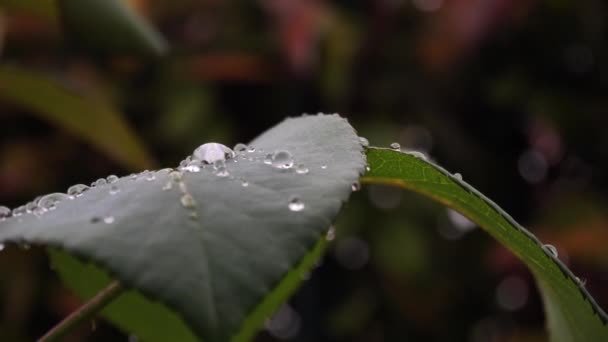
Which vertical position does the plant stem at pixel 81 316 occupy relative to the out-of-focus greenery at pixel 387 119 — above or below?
below

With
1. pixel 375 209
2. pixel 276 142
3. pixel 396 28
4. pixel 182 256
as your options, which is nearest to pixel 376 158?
pixel 276 142

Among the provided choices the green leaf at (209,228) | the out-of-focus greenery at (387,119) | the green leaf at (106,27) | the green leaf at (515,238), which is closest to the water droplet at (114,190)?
the green leaf at (209,228)

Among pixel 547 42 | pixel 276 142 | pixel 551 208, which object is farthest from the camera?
pixel 547 42

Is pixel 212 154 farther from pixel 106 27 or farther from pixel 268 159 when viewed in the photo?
pixel 106 27

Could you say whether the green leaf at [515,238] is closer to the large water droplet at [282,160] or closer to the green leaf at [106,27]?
the large water droplet at [282,160]

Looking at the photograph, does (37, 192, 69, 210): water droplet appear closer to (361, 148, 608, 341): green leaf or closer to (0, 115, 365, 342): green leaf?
(0, 115, 365, 342): green leaf

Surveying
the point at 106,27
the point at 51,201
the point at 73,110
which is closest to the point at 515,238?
the point at 51,201

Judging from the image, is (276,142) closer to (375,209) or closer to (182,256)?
(182,256)
